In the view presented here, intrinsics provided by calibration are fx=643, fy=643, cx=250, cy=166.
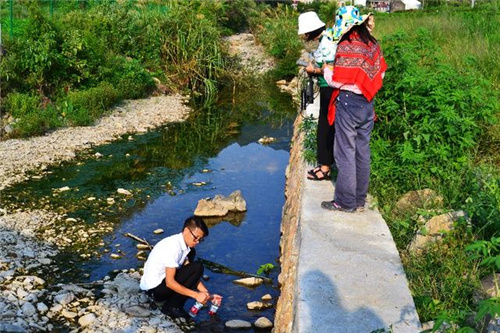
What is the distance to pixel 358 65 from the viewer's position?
5.10m

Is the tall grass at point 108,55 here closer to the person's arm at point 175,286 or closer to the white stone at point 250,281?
the white stone at point 250,281

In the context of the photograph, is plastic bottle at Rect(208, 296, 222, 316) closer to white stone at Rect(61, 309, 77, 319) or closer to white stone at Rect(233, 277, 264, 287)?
white stone at Rect(233, 277, 264, 287)

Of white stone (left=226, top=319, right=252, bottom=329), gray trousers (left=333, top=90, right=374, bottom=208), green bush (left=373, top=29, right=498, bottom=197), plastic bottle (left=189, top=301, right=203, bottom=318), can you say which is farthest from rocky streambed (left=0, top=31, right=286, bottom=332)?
green bush (left=373, top=29, right=498, bottom=197)

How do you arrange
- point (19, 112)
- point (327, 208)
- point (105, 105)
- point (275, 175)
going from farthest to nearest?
point (105, 105), point (19, 112), point (275, 175), point (327, 208)

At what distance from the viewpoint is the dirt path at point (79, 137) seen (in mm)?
9742

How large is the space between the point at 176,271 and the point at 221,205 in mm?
2787

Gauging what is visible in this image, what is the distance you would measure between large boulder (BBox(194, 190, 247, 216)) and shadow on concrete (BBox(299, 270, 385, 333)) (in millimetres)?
4178

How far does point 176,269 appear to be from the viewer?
5484 millimetres

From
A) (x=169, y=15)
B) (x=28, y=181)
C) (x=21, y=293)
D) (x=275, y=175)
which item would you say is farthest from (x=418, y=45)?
(x=169, y=15)

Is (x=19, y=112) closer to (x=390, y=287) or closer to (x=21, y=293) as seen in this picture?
(x=21, y=293)

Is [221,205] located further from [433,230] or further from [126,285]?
[433,230]

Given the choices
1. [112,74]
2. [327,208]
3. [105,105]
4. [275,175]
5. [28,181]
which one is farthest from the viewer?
[112,74]

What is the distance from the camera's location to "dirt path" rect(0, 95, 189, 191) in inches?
384

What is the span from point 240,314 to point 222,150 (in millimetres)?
6232
